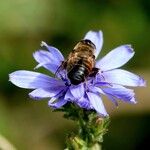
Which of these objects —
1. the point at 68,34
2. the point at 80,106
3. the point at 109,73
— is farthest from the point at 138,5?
the point at 80,106

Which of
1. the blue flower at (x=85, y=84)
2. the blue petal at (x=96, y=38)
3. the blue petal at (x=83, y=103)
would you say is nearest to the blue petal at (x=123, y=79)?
the blue flower at (x=85, y=84)

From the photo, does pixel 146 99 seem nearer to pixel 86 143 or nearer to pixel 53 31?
pixel 53 31

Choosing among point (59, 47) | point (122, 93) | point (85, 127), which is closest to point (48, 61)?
point (85, 127)

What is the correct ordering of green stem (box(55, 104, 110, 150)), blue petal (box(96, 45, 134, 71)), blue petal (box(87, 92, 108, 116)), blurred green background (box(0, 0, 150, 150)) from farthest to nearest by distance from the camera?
blurred green background (box(0, 0, 150, 150)) → blue petal (box(96, 45, 134, 71)) → green stem (box(55, 104, 110, 150)) → blue petal (box(87, 92, 108, 116))

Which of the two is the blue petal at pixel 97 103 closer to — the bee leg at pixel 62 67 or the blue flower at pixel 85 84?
the blue flower at pixel 85 84

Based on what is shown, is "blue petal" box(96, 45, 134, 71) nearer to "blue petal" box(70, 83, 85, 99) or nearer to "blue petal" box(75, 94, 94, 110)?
"blue petal" box(70, 83, 85, 99)

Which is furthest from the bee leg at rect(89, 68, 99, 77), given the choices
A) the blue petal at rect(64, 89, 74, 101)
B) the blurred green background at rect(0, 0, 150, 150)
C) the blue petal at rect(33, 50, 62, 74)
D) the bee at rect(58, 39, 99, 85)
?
the blurred green background at rect(0, 0, 150, 150)

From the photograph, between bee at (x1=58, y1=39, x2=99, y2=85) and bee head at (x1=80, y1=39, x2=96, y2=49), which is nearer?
bee at (x1=58, y1=39, x2=99, y2=85)
